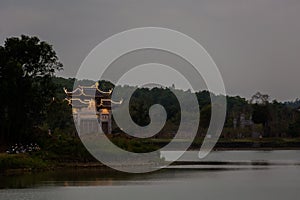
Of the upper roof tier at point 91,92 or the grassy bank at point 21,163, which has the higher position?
the upper roof tier at point 91,92

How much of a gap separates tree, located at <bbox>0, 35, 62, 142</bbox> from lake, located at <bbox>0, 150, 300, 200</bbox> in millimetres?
9849

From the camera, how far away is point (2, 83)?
55.0 meters

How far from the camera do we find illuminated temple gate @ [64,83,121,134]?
230 ft

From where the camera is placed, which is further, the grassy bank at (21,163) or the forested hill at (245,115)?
the forested hill at (245,115)

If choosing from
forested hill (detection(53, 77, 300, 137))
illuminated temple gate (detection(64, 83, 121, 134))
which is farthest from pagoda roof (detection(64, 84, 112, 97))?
forested hill (detection(53, 77, 300, 137))

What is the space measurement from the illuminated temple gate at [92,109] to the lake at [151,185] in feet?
67.1

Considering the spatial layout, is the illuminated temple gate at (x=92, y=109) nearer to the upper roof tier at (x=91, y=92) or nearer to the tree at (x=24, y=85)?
the upper roof tier at (x=91, y=92)

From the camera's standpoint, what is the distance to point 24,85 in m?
56.6

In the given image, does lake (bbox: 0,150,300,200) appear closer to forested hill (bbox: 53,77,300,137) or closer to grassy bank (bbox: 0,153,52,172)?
grassy bank (bbox: 0,153,52,172)

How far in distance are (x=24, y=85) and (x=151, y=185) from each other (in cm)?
2183

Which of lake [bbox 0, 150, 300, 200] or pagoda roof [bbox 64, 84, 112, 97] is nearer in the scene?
lake [bbox 0, 150, 300, 200]

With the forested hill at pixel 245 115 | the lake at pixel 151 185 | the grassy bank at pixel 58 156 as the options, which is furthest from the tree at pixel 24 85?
the forested hill at pixel 245 115

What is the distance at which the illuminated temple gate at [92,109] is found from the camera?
70.1m

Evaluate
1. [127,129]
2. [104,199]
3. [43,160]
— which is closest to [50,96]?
[43,160]
